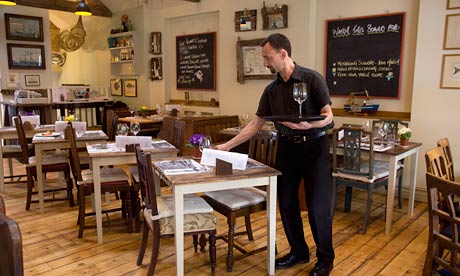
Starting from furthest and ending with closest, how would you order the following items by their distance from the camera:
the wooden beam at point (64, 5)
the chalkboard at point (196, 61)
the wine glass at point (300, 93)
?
1. the wooden beam at point (64, 5)
2. the chalkboard at point (196, 61)
3. the wine glass at point (300, 93)

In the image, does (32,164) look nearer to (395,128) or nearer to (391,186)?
(391,186)

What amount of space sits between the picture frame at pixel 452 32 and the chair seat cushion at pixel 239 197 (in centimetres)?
266

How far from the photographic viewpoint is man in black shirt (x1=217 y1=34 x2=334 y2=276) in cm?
242

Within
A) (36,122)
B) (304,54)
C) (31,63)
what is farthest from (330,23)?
(31,63)

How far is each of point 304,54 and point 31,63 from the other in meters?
5.25

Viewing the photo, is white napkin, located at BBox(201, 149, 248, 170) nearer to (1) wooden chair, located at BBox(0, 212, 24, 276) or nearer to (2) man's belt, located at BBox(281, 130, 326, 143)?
(2) man's belt, located at BBox(281, 130, 326, 143)

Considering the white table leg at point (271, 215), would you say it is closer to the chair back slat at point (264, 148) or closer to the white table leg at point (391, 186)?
the chair back slat at point (264, 148)

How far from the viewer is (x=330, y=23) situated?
4871 millimetres

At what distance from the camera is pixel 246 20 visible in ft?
18.2

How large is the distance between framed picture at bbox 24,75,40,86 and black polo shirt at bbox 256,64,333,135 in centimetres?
614

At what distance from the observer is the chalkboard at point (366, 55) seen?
174 inches

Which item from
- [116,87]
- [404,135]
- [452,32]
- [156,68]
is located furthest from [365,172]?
[116,87]

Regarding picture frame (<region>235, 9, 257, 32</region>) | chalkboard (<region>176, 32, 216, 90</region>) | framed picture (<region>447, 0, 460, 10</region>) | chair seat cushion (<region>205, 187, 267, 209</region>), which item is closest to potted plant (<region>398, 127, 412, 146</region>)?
framed picture (<region>447, 0, 460, 10</region>)

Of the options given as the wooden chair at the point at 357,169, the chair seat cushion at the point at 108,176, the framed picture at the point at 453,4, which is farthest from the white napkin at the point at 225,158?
the framed picture at the point at 453,4
